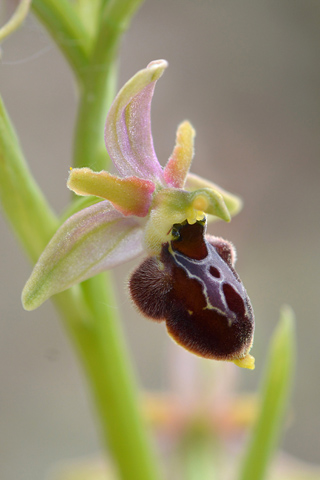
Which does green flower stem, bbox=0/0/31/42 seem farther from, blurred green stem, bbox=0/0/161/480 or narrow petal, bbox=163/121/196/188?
narrow petal, bbox=163/121/196/188

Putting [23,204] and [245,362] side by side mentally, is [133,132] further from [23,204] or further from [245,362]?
[245,362]

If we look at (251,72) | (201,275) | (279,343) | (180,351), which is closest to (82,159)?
(201,275)

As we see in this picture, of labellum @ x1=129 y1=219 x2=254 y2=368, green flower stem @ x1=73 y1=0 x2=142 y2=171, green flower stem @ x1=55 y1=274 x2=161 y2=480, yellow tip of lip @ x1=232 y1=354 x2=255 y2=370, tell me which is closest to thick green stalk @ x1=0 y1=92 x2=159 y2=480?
green flower stem @ x1=55 y1=274 x2=161 y2=480

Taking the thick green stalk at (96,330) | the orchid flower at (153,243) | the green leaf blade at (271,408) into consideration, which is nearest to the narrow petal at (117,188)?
the orchid flower at (153,243)

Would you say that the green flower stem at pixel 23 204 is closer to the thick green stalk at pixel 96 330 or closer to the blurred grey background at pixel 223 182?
the thick green stalk at pixel 96 330

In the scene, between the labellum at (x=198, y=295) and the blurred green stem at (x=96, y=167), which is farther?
the blurred green stem at (x=96, y=167)

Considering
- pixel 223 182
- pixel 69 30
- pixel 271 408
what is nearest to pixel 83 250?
pixel 69 30

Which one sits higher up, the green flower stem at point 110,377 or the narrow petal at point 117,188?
the narrow petal at point 117,188
